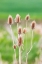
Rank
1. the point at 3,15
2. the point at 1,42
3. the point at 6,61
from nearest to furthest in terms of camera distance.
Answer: the point at 6,61 < the point at 1,42 < the point at 3,15

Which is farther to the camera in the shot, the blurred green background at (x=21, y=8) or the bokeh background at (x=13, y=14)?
the blurred green background at (x=21, y=8)

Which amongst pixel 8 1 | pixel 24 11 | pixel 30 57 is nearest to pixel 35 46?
pixel 30 57

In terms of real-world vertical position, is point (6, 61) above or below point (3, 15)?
below

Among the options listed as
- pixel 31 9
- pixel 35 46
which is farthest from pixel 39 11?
pixel 35 46

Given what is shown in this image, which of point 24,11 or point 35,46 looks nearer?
point 35,46

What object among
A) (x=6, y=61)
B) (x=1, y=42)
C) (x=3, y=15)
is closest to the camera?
(x=6, y=61)

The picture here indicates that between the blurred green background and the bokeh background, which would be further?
the blurred green background

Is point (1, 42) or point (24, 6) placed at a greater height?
point (24, 6)

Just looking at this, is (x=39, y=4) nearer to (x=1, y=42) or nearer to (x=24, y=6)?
(x=24, y=6)

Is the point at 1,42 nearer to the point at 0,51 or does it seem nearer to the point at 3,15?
the point at 0,51
